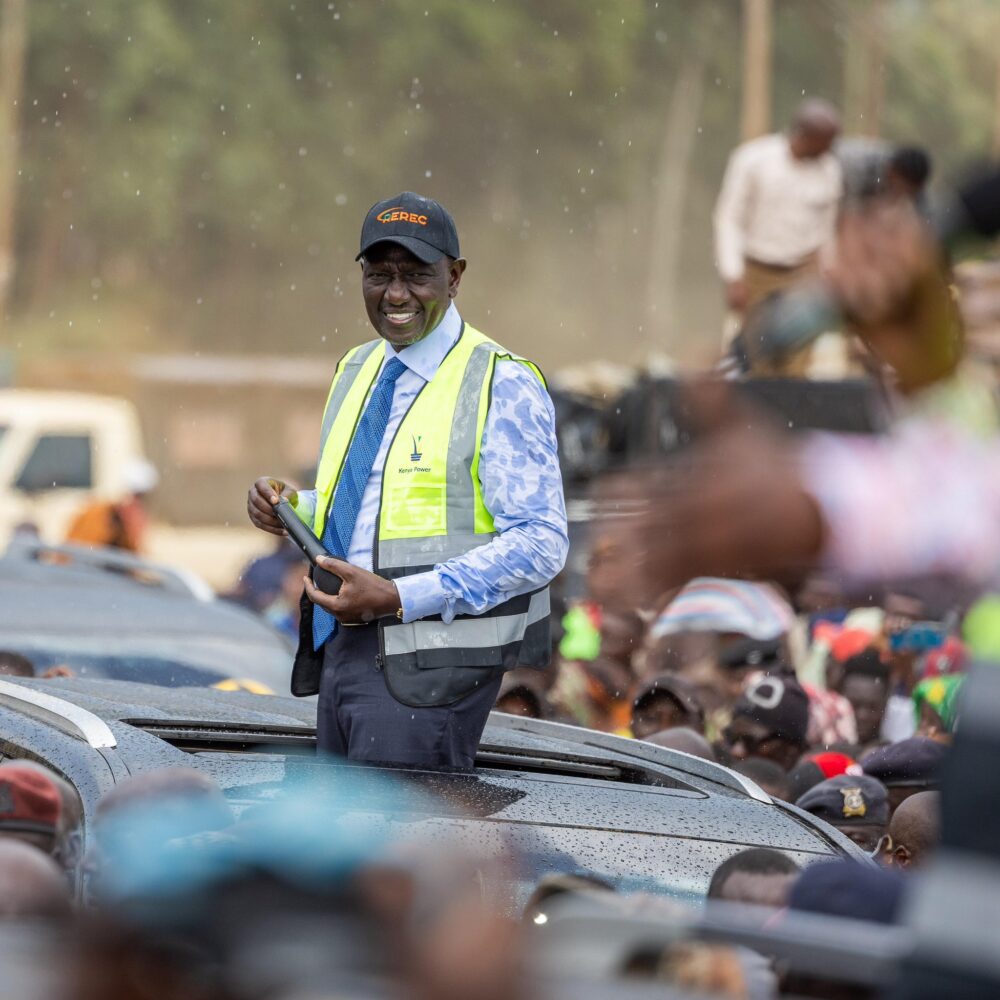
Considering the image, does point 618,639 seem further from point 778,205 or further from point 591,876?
point 591,876

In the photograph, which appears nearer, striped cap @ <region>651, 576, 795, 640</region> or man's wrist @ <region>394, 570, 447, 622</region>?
man's wrist @ <region>394, 570, 447, 622</region>

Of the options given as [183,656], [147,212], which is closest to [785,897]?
[183,656]

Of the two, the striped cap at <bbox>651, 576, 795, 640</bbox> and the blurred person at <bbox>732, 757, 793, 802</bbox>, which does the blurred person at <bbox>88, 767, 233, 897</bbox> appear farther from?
the striped cap at <bbox>651, 576, 795, 640</bbox>

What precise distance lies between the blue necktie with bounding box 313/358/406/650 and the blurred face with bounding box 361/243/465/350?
0.09 meters

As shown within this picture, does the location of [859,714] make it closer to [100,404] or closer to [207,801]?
[207,801]

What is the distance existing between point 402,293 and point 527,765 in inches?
43.6

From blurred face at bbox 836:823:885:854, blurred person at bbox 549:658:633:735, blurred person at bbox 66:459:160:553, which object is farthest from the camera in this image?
blurred person at bbox 66:459:160:553

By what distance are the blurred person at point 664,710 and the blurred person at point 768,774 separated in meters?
0.30

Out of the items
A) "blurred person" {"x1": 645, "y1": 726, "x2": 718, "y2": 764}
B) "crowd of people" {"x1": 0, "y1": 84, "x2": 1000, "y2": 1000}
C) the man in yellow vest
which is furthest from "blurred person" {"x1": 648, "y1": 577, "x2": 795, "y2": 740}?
"crowd of people" {"x1": 0, "y1": 84, "x2": 1000, "y2": 1000}

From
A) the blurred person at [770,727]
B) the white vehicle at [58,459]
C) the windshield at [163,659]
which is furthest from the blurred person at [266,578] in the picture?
the blurred person at [770,727]

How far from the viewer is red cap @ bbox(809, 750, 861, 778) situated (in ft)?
19.4

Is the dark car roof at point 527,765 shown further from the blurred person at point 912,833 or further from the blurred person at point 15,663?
the blurred person at point 15,663

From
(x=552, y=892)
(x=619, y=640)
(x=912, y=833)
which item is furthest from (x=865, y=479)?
(x=619, y=640)

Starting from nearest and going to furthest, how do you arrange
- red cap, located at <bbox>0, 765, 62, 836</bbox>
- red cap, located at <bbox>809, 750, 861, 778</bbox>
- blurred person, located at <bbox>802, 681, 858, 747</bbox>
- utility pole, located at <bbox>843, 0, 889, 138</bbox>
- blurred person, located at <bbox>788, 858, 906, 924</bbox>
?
blurred person, located at <bbox>788, 858, 906, 924</bbox>
red cap, located at <bbox>0, 765, 62, 836</bbox>
red cap, located at <bbox>809, 750, 861, 778</bbox>
blurred person, located at <bbox>802, 681, 858, 747</bbox>
utility pole, located at <bbox>843, 0, 889, 138</bbox>
